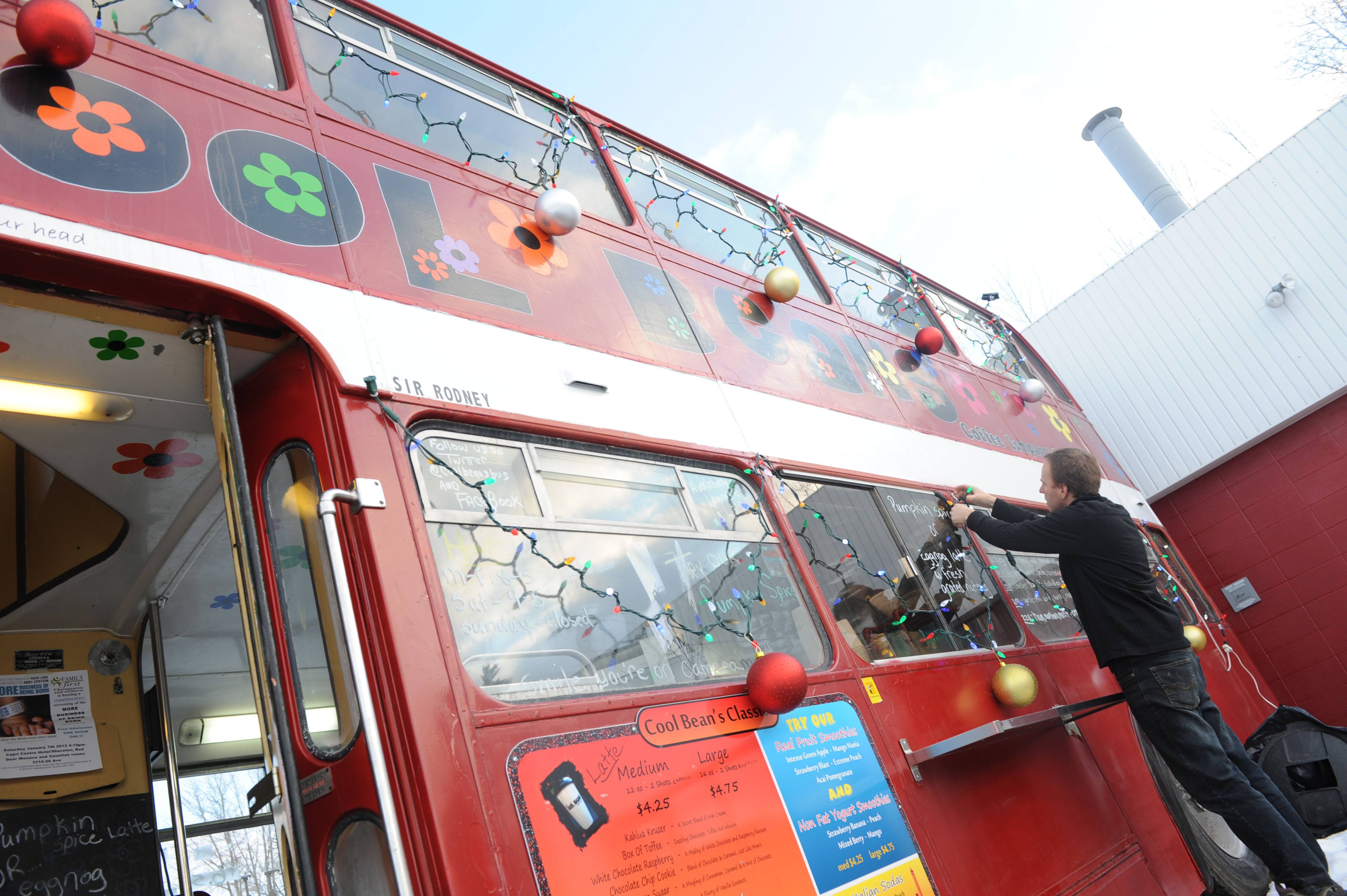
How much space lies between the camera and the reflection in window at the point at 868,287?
21.7 ft

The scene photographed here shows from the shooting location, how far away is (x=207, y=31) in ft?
10.9

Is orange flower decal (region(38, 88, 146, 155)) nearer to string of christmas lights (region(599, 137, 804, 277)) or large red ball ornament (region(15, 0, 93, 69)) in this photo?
large red ball ornament (region(15, 0, 93, 69))

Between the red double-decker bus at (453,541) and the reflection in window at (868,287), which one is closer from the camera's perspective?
the red double-decker bus at (453,541)

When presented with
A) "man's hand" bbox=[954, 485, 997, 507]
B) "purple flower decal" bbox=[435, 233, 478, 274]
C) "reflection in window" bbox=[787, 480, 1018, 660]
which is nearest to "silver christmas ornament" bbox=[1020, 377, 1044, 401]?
"reflection in window" bbox=[787, 480, 1018, 660]

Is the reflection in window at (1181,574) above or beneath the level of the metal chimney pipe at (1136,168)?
beneath

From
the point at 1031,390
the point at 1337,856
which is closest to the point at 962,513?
the point at 1337,856

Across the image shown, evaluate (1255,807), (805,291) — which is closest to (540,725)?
(1255,807)

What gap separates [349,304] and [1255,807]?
386 cm

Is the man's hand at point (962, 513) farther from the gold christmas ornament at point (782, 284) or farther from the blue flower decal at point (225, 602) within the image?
the blue flower decal at point (225, 602)

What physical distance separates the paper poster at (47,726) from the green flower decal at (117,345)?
1.96 metres

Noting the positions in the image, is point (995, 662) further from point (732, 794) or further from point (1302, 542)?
point (1302, 542)

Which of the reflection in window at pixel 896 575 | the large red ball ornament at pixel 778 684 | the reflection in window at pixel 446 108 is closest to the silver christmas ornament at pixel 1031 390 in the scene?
the reflection in window at pixel 896 575

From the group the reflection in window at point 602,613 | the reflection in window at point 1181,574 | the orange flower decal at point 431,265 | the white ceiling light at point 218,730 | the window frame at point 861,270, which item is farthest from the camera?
the reflection in window at point 1181,574

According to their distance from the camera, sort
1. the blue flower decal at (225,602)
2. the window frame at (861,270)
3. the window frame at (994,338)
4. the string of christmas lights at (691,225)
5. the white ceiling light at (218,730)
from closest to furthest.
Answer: the blue flower decal at (225,602) → the string of christmas lights at (691,225) → the white ceiling light at (218,730) → the window frame at (861,270) → the window frame at (994,338)
